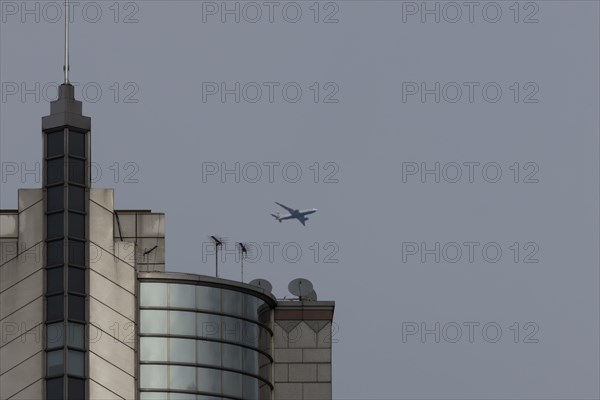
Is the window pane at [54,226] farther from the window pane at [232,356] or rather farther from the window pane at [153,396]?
the window pane at [232,356]

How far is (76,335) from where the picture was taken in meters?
151

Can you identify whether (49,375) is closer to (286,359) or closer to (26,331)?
(26,331)

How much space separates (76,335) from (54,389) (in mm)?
3076

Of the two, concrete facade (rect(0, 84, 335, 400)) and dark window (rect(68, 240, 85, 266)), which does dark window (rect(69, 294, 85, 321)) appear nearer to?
concrete facade (rect(0, 84, 335, 400))

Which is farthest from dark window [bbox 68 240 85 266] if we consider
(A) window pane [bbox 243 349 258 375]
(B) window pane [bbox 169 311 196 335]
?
(A) window pane [bbox 243 349 258 375]

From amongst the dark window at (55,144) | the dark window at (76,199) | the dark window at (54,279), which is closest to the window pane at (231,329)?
the dark window at (54,279)

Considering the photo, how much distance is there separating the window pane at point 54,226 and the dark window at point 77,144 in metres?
3.55

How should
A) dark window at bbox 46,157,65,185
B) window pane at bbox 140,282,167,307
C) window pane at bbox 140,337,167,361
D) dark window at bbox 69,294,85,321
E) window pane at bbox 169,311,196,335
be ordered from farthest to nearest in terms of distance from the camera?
1. dark window at bbox 46,157,65,185
2. window pane at bbox 140,282,167,307
3. window pane at bbox 169,311,196,335
4. window pane at bbox 140,337,167,361
5. dark window at bbox 69,294,85,321

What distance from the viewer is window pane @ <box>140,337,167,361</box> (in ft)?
499

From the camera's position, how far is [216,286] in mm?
154125

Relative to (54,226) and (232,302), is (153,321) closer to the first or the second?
(232,302)

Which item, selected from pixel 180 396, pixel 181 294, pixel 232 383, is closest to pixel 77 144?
pixel 181 294

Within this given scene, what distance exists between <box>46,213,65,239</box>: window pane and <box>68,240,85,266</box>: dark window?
2.64ft

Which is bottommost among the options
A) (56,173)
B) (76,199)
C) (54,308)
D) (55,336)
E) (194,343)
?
(194,343)
